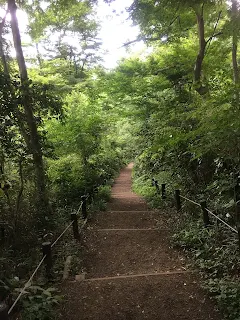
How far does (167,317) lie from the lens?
164 inches

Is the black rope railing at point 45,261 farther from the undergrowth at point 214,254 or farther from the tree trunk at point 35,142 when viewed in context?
the undergrowth at point 214,254

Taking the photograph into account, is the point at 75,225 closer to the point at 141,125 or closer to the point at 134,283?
the point at 134,283

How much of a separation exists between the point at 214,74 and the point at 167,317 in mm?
11196

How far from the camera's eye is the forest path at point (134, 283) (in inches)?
169

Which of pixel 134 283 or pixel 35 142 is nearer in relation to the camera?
pixel 134 283

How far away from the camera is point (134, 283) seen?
16.6ft

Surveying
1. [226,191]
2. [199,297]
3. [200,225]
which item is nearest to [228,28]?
[226,191]

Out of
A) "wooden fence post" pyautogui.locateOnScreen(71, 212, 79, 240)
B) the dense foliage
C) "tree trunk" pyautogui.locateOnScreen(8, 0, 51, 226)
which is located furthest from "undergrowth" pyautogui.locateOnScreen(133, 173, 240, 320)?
"tree trunk" pyautogui.locateOnScreen(8, 0, 51, 226)

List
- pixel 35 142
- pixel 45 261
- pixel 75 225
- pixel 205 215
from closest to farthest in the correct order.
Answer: pixel 45 261
pixel 205 215
pixel 75 225
pixel 35 142

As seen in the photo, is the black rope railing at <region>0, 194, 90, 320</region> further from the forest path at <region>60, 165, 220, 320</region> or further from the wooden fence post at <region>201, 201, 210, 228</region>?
the wooden fence post at <region>201, 201, 210, 228</region>

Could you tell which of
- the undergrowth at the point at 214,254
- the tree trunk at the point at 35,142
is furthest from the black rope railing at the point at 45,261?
the undergrowth at the point at 214,254

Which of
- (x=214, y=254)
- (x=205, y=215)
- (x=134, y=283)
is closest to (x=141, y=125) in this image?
(x=205, y=215)

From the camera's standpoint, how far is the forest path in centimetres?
430

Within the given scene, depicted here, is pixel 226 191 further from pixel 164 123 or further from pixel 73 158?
pixel 73 158
